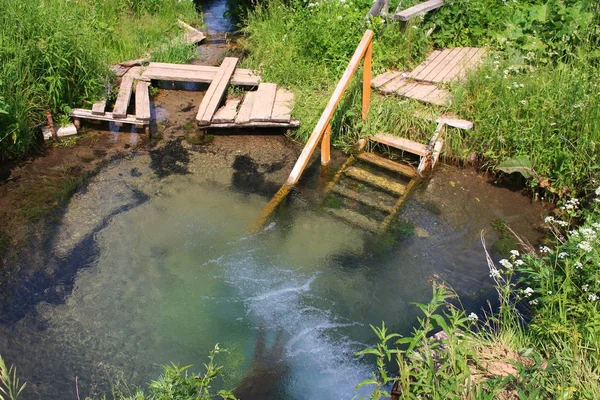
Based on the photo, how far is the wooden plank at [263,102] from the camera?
7.69 m

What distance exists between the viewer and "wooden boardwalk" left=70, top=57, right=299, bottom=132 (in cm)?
771

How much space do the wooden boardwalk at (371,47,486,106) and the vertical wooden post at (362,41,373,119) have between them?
19.2 inches

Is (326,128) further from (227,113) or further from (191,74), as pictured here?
(191,74)

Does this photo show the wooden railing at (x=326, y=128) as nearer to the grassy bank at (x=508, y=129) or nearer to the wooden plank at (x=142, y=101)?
the grassy bank at (x=508, y=129)

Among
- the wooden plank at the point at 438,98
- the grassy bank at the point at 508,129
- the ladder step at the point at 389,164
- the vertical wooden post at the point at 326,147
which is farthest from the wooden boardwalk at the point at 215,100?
the wooden plank at the point at 438,98

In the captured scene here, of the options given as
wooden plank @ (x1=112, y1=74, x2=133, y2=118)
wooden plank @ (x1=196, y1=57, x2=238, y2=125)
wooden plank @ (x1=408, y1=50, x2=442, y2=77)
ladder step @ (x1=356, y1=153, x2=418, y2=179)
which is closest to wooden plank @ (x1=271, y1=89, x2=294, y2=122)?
wooden plank @ (x1=196, y1=57, x2=238, y2=125)

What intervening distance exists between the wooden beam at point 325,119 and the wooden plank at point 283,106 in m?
0.93

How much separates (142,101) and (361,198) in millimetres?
3662

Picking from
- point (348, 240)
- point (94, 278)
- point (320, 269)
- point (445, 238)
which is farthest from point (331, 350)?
point (94, 278)

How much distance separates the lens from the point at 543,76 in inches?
286

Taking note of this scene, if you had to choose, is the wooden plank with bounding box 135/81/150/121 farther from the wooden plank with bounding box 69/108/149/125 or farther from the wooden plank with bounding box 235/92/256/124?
the wooden plank with bounding box 235/92/256/124

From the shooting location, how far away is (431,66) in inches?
332

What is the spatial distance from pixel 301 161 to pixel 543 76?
3467mm

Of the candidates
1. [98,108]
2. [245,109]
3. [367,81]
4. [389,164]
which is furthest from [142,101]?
[389,164]
